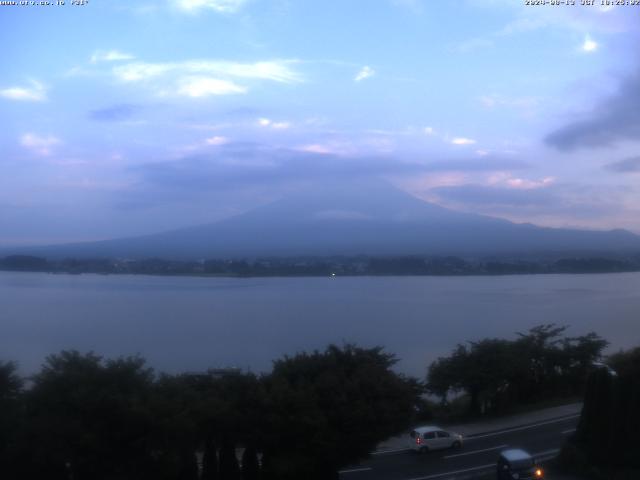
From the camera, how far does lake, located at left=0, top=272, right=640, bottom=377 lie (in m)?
17.0

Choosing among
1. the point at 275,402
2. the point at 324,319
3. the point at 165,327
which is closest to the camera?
the point at 275,402

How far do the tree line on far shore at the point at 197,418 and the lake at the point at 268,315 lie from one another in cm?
530

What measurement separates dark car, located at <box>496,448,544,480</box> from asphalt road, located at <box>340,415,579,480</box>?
73cm

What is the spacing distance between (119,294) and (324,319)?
8691mm

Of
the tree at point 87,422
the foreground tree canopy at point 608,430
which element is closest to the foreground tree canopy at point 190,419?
the tree at point 87,422

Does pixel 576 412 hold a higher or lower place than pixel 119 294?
lower

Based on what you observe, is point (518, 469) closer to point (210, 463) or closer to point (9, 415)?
point (210, 463)

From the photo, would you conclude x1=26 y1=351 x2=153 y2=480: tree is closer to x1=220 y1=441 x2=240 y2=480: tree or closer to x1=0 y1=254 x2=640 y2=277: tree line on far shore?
x1=220 y1=441 x2=240 y2=480: tree

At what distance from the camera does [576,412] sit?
12.3m

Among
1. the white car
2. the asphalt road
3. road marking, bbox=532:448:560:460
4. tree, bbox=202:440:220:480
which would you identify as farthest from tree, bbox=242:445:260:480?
road marking, bbox=532:448:560:460

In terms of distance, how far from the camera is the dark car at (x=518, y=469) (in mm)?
7566

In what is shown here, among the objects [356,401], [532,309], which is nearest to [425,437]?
[356,401]

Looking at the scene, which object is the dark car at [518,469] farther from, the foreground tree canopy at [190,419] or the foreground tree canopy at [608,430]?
the foreground tree canopy at [190,419]

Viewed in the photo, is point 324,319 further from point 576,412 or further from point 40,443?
point 40,443
